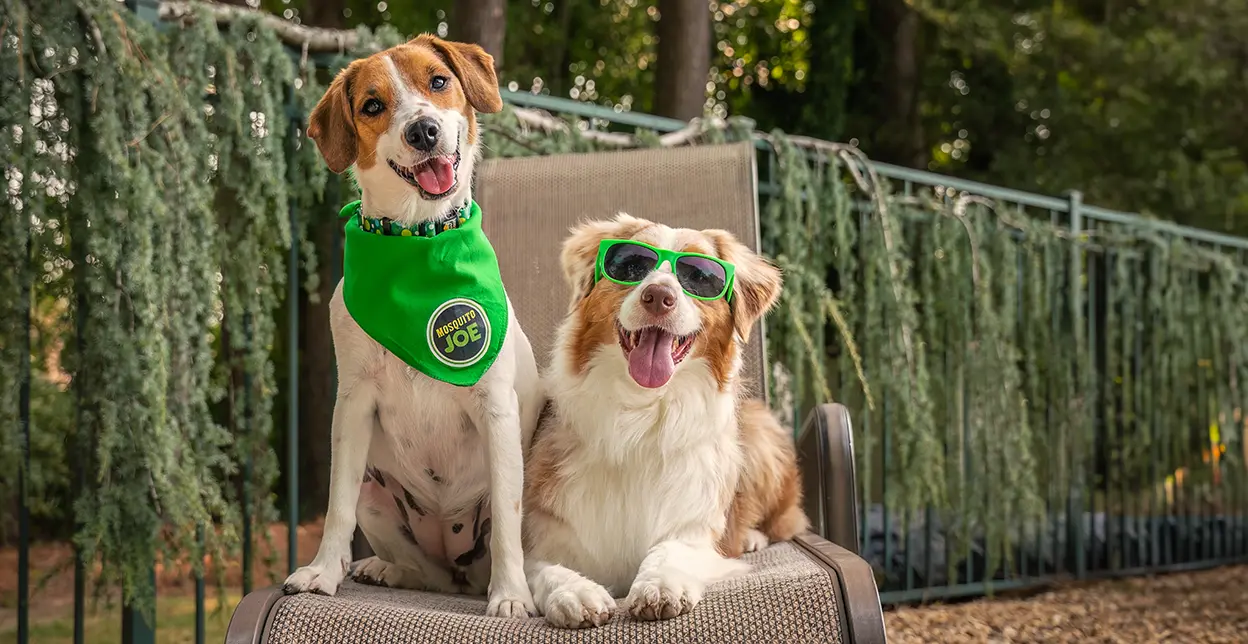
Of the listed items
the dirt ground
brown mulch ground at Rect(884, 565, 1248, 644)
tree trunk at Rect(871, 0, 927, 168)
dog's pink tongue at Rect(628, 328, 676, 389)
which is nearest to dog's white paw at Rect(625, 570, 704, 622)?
dog's pink tongue at Rect(628, 328, 676, 389)

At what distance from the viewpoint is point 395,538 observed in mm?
1964

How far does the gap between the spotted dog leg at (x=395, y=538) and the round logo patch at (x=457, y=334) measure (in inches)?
→ 12.3

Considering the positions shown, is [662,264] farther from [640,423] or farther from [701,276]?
[640,423]

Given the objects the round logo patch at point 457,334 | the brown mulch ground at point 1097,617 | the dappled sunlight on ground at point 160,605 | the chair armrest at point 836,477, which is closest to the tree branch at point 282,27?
the round logo patch at point 457,334

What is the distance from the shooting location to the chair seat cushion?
1502mm

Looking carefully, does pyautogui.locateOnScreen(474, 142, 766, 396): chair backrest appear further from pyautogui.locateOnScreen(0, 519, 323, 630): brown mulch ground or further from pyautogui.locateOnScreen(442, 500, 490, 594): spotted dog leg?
pyautogui.locateOnScreen(0, 519, 323, 630): brown mulch ground

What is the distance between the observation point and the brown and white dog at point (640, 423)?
185 centimetres

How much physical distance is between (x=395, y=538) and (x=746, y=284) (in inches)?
32.8

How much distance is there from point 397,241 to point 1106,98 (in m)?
7.91

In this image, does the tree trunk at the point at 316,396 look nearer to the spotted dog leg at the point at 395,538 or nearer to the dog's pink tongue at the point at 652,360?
the spotted dog leg at the point at 395,538

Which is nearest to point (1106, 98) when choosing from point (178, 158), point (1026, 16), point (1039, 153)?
point (1039, 153)

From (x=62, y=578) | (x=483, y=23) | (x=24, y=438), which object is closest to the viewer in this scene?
(x=24, y=438)

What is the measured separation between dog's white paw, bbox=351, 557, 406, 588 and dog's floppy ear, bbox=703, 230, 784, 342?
0.81 metres

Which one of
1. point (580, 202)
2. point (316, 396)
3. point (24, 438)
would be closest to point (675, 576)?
point (580, 202)
